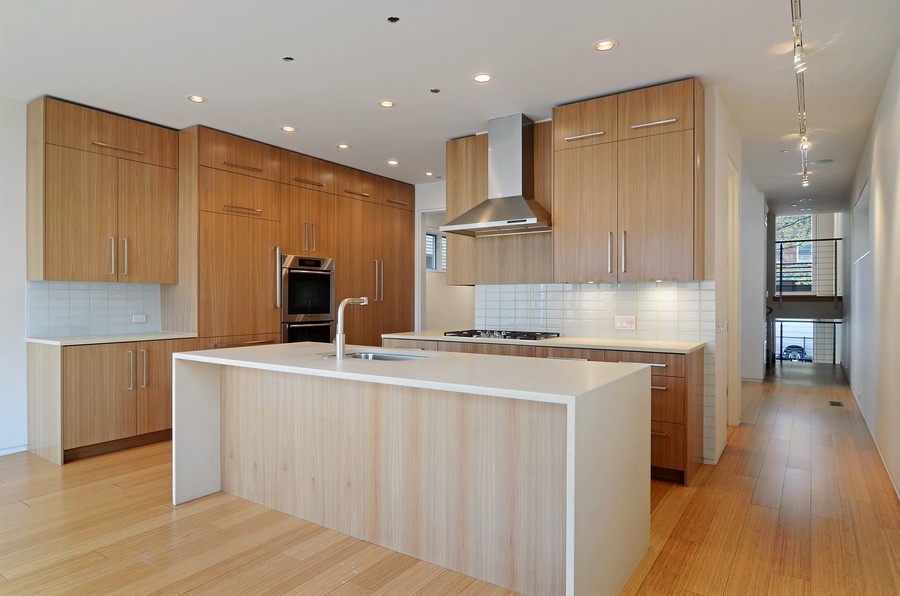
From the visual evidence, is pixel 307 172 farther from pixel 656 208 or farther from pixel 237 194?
pixel 656 208

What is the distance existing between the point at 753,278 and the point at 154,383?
281 inches

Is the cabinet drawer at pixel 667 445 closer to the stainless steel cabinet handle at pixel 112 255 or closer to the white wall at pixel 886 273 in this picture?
the white wall at pixel 886 273

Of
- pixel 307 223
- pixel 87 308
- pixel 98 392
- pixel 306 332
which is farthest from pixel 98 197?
pixel 306 332

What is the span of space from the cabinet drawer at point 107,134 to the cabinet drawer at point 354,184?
5.35 ft

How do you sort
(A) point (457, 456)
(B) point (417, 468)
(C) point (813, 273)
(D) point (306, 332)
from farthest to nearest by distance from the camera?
(C) point (813, 273), (D) point (306, 332), (B) point (417, 468), (A) point (457, 456)

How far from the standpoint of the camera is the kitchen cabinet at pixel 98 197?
12.7 feet

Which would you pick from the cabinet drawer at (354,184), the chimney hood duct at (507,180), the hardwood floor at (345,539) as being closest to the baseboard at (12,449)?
the hardwood floor at (345,539)

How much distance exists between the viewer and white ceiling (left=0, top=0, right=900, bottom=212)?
2.73 m

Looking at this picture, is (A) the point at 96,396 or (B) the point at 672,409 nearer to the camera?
(B) the point at 672,409

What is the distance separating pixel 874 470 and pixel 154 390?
507 cm

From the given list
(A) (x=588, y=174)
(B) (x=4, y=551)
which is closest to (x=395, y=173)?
(A) (x=588, y=174)

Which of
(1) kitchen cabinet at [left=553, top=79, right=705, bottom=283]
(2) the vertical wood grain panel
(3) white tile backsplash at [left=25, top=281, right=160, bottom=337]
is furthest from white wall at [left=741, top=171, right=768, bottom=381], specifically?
(3) white tile backsplash at [left=25, top=281, right=160, bottom=337]

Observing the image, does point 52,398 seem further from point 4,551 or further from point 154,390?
point 4,551

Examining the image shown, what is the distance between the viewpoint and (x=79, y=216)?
401 cm
